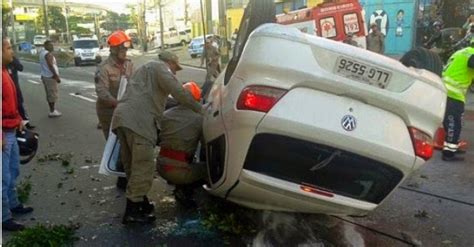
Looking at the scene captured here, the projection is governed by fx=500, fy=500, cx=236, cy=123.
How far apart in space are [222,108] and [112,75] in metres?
2.34

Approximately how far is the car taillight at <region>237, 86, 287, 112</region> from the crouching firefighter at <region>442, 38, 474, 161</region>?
4.04 meters

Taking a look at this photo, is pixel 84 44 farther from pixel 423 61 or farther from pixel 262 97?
pixel 262 97

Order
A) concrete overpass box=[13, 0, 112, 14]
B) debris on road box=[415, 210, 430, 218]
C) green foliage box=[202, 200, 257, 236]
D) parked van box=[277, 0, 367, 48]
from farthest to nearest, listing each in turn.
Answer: concrete overpass box=[13, 0, 112, 14] → parked van box=[277, 0, 367, 48] → debris on road box=[415, 210, 430, 218] → green foliage box=[202, 200, 257, 236]

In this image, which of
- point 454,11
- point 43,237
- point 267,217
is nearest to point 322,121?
point 267,217

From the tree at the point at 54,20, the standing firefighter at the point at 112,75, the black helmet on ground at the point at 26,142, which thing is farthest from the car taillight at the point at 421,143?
the tree at the point at 54,20

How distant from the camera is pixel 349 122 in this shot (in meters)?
2.89

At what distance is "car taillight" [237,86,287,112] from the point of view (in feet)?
9.43

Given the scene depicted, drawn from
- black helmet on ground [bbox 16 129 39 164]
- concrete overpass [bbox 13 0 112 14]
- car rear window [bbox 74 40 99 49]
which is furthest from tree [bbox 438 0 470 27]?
concrete overpass [bbox 13 0 112 14]

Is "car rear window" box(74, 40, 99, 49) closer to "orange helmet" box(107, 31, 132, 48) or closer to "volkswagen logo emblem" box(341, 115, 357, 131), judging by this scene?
"orange helmet" box(107, 31, 132, 48)

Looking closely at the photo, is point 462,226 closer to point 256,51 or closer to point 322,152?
point 322,152

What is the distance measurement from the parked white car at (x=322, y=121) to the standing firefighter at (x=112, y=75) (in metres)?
2.21

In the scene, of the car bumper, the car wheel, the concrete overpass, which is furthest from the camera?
the concrete overpass

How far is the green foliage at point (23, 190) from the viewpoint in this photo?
16.2ft

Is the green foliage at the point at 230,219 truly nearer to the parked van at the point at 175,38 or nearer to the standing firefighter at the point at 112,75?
the standing firefighter at the point at 112,75
